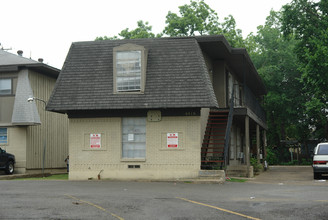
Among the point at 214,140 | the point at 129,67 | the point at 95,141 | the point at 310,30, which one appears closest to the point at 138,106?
the point at 129,67

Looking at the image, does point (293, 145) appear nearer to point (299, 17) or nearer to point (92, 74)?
point (299, 17)

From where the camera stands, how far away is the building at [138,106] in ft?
66.5

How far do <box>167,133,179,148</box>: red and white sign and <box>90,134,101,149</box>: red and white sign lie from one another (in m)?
3.18

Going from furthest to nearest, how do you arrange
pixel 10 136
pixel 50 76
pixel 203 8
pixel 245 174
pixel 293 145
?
pixel 293 145, pixel 203 8, pixel 50 76, pixel 10 136, pixel 245 174

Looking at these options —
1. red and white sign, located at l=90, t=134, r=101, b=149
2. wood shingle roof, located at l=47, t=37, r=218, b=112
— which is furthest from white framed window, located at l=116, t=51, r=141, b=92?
red and white sign, located at l=90, t=134, r=101, b=149

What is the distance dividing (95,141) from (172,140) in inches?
139

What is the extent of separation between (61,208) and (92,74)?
11.5 m

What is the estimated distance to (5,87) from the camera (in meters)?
29.2

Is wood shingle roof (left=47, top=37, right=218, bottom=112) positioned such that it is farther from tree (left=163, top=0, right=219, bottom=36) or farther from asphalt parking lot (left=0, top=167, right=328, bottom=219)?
tree (left=163, top=0, right=219, bottom=36)

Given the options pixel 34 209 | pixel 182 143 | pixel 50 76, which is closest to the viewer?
pixel 34 209

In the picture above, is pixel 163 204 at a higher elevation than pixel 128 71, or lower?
lower

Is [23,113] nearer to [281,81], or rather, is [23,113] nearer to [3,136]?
[3,136]

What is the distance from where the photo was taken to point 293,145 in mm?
59219

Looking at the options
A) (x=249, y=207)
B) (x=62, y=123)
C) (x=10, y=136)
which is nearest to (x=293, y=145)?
(x=62, y=123)
